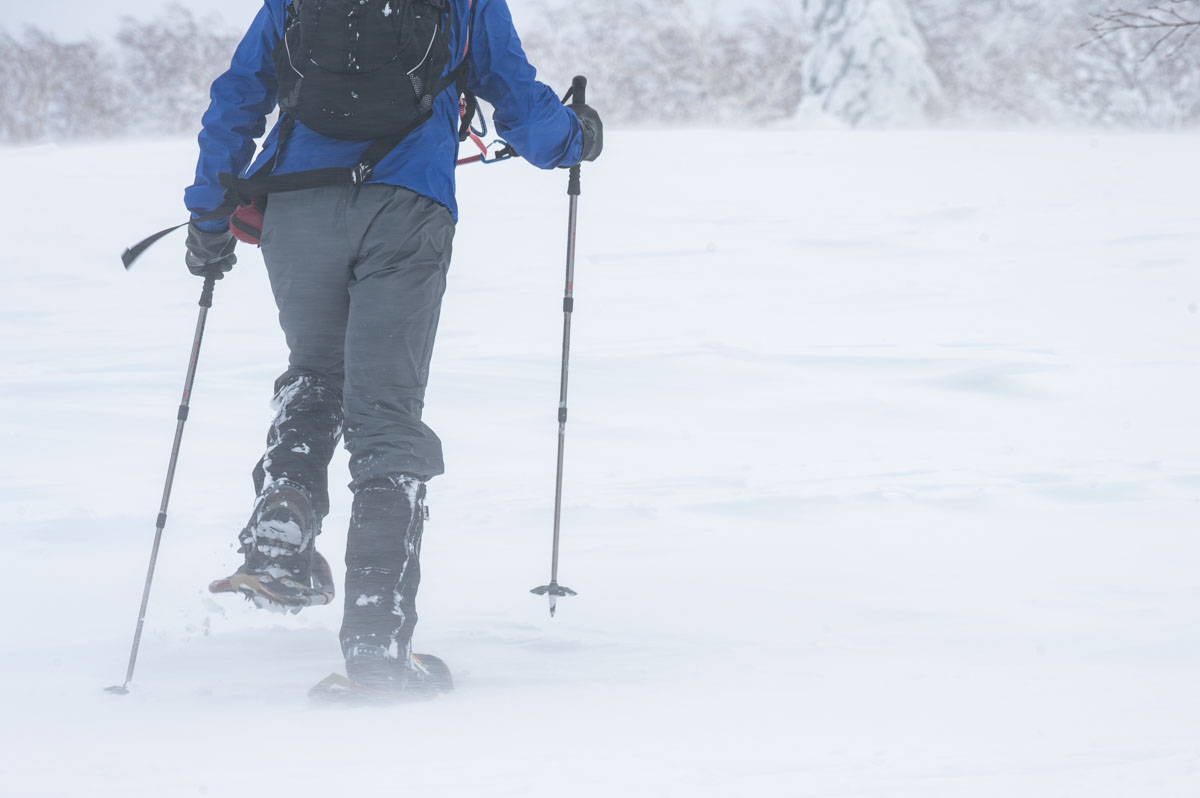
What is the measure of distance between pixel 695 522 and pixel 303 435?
68.9 inches

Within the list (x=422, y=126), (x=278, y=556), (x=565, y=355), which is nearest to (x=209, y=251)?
(x=422, y=126)

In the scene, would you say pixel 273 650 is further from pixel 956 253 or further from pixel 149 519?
pixel 956 253

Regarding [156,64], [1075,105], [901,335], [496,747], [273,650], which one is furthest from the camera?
[156,64]

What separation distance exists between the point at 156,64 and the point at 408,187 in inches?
1531

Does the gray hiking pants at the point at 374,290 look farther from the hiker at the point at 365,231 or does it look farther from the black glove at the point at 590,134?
the black glove at the point at 590,134

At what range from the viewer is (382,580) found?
2.85 m

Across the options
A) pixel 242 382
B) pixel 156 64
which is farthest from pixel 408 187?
pixel 156 64

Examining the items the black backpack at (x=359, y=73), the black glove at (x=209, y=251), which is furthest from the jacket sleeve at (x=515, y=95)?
the black glove at (x=209, y=251)

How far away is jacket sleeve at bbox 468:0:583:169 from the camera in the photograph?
9.87 feet

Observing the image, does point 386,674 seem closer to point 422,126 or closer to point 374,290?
point 374,290

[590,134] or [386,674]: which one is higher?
[590,134]

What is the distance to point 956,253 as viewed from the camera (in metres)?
9.45

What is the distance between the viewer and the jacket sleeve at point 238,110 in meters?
3.01

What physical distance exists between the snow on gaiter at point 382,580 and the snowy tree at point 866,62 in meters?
28.8
